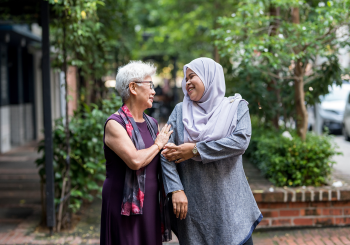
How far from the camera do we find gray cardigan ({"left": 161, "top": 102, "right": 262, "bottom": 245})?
99.7 inches

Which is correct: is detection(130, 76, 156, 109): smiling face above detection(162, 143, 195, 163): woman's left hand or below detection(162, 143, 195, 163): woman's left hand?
above

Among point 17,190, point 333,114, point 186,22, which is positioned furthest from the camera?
point 186,22

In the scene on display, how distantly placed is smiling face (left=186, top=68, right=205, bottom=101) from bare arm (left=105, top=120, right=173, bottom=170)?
40 centimetres

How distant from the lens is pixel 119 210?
262 cm

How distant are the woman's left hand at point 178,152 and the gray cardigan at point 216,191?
2.4 inches

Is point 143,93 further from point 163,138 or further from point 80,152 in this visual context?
point 80,152

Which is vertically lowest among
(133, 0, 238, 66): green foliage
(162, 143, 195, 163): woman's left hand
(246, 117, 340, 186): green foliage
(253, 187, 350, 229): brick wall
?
(253, 187, 350, 229): brick wall

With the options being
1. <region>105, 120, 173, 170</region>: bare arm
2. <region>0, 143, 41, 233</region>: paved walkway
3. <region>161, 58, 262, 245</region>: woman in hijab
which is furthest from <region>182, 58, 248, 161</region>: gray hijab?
<region>0, 143, 41, 233</region>: paved walkway

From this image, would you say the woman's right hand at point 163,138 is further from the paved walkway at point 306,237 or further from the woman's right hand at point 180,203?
the paved walkway at point 306,237

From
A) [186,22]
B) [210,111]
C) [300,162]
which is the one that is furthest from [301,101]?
[186,22]

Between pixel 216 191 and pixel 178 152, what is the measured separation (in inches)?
14.5

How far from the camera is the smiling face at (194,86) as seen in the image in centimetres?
258

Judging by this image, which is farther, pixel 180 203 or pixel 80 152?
pixel 80 152

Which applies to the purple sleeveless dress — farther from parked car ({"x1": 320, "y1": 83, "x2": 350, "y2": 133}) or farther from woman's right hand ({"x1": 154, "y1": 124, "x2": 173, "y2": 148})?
parked car ({"x1": 320, "y1": 83, "x2": 350, "y2": 133})
